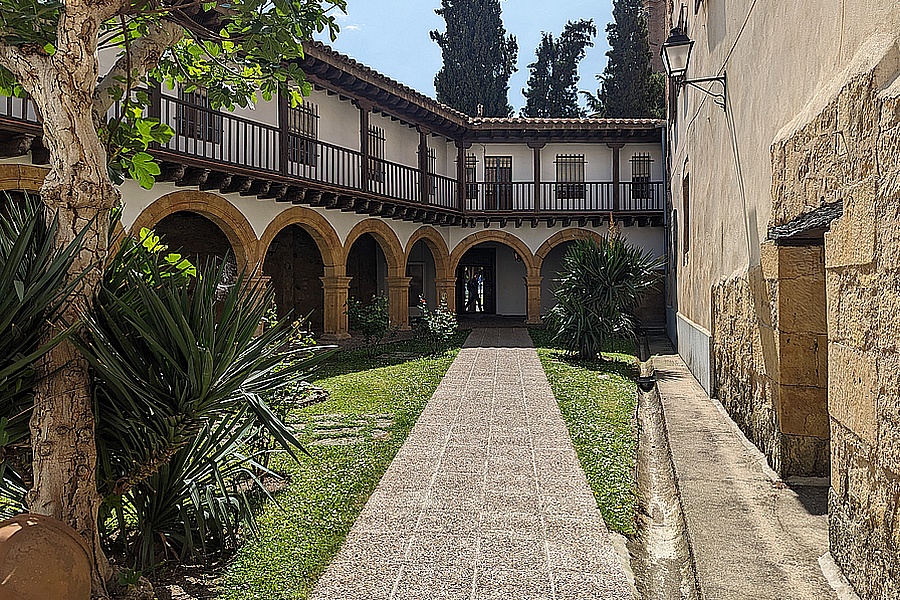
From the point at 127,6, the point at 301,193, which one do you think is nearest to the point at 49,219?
the point at 127,6

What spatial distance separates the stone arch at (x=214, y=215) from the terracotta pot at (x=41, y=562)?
27.7 feet

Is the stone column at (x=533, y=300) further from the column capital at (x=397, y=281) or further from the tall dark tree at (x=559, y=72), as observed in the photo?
the tall dark tree at (x=559, y=72)

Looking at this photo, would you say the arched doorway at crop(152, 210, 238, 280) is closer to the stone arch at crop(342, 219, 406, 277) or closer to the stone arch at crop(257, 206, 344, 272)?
the stone arch at crop(257, 206, 344, 272)

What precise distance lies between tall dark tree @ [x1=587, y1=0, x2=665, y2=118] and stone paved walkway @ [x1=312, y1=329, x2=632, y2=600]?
21.2m

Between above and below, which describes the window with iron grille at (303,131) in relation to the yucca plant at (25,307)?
above

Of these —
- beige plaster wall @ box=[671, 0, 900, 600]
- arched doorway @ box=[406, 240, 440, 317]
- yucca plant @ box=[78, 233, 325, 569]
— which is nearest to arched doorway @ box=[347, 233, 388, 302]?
arched doorway @ box=[406, 240, 440, 317]

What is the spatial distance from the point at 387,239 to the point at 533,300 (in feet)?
17.9

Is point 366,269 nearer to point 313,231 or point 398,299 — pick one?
point 398,299

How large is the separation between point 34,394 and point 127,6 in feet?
6.41

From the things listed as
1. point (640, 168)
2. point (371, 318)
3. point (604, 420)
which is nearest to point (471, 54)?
→ point (640, 168)

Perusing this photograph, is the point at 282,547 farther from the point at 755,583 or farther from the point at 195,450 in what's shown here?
the point at 755,583

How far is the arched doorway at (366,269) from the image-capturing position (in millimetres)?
20953

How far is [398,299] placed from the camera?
18.7 metres

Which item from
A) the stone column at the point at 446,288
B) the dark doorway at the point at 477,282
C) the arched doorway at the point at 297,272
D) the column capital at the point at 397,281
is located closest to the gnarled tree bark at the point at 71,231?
the arched doorway at the point at 297,272
